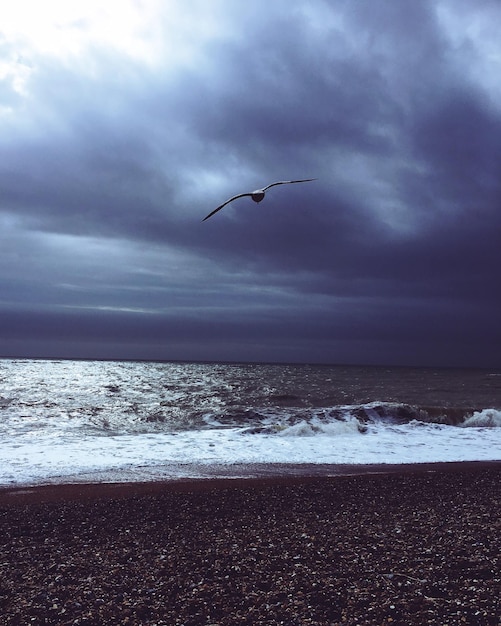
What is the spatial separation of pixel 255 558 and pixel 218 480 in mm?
5733

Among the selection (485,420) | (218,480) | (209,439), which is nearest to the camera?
(218,480)

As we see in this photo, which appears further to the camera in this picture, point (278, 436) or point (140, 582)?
point (278, 436)

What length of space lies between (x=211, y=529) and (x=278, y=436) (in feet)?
41.8

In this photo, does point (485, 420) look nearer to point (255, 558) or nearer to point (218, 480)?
point (218, 480)

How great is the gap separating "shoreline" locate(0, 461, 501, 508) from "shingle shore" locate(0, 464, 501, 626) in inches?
12.7

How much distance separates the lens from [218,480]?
12.4 metres

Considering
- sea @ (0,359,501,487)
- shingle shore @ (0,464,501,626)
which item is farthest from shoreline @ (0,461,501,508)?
shingle shore @ (0,464,501,626)

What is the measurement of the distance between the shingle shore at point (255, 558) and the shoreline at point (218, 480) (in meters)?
0.32

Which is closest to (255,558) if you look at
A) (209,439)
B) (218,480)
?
(218,480)

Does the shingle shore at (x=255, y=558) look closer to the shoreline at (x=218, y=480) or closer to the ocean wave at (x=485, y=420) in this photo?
the shoreline at (x=218, y=480)

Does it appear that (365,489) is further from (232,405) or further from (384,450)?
(232,405)

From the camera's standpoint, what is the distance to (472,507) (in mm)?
9383

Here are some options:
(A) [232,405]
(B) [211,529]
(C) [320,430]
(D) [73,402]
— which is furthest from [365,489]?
(D) [73,402]

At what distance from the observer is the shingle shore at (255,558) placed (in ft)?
18.0
